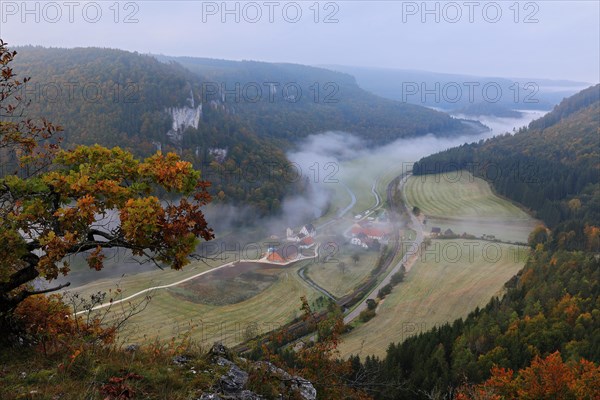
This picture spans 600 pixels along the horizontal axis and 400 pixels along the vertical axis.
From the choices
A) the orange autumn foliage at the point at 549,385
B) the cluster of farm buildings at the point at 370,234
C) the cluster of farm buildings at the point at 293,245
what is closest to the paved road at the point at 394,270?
the cluster of farm buildings at the point at 370,234

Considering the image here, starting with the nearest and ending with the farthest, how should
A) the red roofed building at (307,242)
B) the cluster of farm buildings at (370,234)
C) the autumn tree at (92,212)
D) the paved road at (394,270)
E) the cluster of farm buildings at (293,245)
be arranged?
the autumn tree at (92,212), the paved road at (394,270), the cluster of farm buildings at (293,245), the red roofed building at (307,242), the cluster of farm buildings at (370,234)

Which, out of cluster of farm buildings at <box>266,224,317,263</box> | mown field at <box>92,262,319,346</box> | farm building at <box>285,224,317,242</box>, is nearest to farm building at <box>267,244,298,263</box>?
cluster of farm buildings at <box>266,224,317,263</box>

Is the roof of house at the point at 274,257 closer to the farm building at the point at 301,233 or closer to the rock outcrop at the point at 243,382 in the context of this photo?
the farm building at the point at 301,233

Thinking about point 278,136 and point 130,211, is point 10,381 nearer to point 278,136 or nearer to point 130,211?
point 130,211

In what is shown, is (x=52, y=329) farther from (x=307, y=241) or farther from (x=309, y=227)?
(x=309, y=227)

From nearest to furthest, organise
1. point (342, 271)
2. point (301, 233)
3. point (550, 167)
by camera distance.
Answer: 1. point (342, 271)
2. point (301, 233)
3. point (550, 167)

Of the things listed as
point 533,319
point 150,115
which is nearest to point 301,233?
point 533,319
